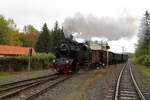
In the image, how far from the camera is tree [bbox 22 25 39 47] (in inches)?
3255

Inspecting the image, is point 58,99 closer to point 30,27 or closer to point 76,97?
point 76,97

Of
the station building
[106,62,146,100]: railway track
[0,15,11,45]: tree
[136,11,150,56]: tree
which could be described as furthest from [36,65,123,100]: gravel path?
[0,15,11,45]: tree

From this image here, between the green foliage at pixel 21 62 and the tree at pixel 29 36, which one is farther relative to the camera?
the tree at pixel 29 36

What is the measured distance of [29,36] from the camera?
278 feet

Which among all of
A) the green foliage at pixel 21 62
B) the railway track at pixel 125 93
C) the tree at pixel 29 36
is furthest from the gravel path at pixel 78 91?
the tree at pixel 29 36

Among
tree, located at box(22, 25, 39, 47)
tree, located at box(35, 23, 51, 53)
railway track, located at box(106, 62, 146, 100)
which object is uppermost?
tree, located at box(22, 25, 39, 47)

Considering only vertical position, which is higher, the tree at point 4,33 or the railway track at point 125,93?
the tree at point 4,33

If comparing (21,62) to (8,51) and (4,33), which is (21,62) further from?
(4,33)

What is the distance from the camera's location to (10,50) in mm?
42938

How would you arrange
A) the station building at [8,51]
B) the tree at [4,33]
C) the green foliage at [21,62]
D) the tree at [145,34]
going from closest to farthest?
the green foliage at [21,62] → the station building at [8,51] → the tree at [145,34] → the tree at [4,33]

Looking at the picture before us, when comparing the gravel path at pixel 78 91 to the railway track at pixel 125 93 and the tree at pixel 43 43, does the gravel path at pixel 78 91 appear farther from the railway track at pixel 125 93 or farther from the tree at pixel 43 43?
the tree at pixel 43 43

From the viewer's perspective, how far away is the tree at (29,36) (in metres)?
82.7

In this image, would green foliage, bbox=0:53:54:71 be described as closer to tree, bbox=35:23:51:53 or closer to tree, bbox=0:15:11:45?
tree, bbox=35:23:51:53

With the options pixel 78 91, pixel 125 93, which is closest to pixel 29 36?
pixel 78 91
